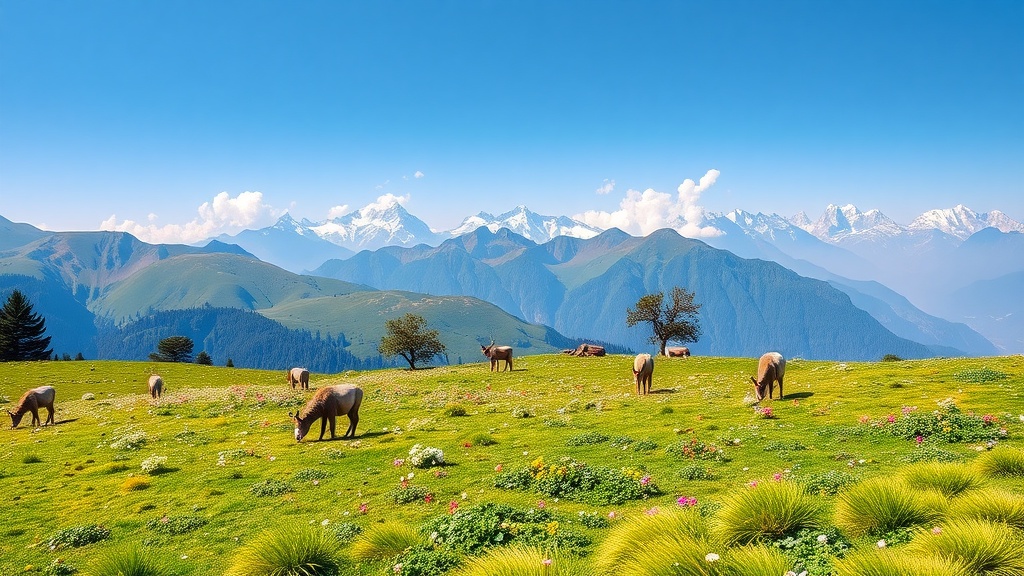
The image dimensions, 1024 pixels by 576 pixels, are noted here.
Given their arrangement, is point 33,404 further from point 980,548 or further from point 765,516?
point 980,548

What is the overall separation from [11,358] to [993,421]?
513ft

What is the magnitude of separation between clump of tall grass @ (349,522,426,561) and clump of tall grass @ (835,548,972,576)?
7190 mm

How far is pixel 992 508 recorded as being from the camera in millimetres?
7906

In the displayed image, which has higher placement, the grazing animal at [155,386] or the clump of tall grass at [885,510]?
the clump of tall grass at [885,510]

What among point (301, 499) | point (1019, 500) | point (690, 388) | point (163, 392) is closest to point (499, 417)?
point (301, 499)

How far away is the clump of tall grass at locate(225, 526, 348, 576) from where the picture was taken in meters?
8.84

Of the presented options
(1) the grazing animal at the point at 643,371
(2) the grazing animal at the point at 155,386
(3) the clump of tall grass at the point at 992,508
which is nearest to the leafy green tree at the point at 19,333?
(2) the grazing animal at the point at 155,386

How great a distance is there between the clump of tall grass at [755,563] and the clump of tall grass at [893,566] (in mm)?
661

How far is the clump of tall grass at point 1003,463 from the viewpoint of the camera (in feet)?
36.7

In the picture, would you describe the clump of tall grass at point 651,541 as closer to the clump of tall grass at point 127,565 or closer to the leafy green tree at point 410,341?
the clump of tall grass at point 127,565

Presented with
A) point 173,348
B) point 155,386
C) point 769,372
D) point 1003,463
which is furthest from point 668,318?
point 173,348

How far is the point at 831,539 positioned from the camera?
7.73 meters

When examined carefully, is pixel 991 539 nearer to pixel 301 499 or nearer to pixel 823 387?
pixel 301 499

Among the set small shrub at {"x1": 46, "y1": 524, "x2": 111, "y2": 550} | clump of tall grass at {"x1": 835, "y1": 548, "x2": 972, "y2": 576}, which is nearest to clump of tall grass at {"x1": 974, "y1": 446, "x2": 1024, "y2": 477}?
clump of tall grass at {"x1": 835, "y1": 548, "x2": 972, "y2": 576}
